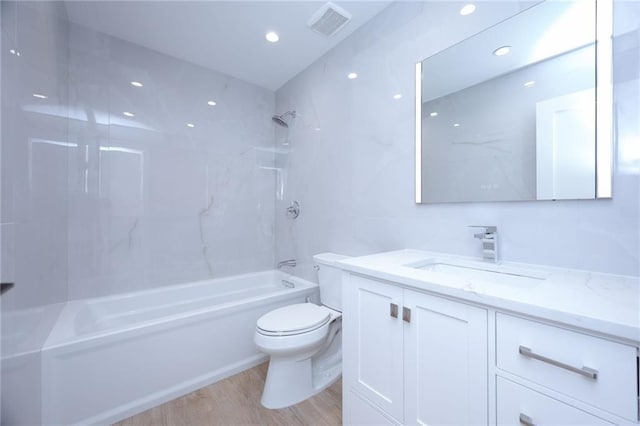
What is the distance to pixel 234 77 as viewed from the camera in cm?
266

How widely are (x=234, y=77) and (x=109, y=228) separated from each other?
5.92 feet

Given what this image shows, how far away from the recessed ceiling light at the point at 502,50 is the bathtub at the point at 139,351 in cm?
199

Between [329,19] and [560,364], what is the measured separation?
217 centimetres

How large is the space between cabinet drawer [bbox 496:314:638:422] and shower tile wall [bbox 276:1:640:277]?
0.55 metres

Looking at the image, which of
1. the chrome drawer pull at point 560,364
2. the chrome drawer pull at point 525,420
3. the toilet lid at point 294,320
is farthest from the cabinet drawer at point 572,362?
the toilet lid at point 294,320

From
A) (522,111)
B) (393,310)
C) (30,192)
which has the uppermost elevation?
(522,111)

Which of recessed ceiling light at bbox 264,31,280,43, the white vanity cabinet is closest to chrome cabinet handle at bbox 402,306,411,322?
the white vanity cabinet

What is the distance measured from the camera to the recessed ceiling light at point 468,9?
134 cm

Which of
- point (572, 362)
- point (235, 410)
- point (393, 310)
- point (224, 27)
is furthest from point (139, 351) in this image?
point (224, 27)

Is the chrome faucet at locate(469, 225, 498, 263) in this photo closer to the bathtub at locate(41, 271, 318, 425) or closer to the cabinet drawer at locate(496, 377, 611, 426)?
the cabinet drawer at locate(496, 377, 611, 426)

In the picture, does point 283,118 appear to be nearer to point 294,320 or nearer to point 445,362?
point 294,320

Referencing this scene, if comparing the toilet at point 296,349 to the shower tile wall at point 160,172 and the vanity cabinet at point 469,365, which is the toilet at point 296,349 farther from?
the shower tile wall at point 160,172

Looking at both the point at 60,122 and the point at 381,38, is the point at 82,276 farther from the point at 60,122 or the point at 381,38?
the point at 381,38

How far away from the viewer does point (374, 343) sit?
114 centimetres
